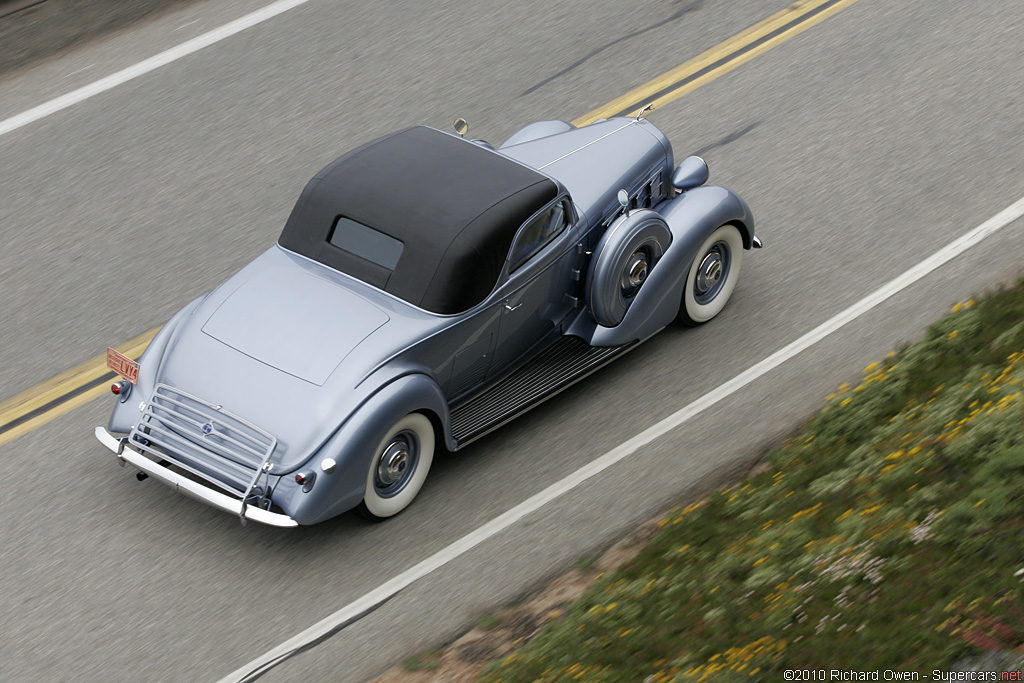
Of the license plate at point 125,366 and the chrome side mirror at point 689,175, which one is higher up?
the chrome side mirror at point 689,175

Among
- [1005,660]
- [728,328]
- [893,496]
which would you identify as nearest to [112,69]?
[728,328]

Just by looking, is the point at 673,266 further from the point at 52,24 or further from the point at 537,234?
the point at 52,24

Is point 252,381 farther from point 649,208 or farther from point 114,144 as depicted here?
point 114,144

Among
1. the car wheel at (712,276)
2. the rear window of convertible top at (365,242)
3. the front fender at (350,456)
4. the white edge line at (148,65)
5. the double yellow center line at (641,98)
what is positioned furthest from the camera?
the white edge line at (148,65)

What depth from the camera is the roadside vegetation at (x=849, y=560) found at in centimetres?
539

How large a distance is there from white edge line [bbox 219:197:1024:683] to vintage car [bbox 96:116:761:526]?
494mm

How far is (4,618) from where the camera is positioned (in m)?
6.87

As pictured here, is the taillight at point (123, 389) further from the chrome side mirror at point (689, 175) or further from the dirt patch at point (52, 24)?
the dirt patch at point (52, 24)

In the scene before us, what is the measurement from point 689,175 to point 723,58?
10.6 ft

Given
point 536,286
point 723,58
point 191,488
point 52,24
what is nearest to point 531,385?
point 536,286

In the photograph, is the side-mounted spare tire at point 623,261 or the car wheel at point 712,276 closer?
the side-mounted spare tire at point 623,261

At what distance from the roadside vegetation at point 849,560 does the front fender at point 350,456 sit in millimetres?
1385

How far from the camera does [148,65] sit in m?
11.8

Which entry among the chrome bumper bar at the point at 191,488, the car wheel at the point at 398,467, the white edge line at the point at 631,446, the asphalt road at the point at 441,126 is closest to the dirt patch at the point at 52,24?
the asphalt road at the point at 441,126
